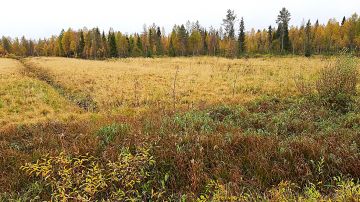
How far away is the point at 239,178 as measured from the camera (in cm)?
497

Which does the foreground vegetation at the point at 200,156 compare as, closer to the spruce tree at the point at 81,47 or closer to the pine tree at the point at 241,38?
the pine tree at the point at 241,38

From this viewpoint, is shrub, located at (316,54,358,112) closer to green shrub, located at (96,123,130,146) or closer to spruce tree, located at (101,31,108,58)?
green shrub, located at (96,123,130,146)

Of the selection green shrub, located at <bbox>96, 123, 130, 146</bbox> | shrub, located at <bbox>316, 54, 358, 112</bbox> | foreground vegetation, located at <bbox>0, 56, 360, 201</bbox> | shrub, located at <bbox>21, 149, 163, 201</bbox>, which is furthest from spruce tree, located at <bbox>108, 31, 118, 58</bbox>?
shrub, located at <bbox>21, 149, 163, 201</bbox>

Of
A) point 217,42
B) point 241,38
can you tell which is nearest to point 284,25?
point 241,38

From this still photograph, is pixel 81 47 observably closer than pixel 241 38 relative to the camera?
No

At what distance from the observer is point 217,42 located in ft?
287

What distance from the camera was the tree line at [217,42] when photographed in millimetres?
72000

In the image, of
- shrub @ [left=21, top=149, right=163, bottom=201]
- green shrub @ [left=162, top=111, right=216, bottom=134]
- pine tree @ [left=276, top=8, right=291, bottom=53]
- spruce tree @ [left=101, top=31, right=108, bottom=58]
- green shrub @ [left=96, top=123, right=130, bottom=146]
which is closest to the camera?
shrub @ [left=21, top=149, right=163, bottom=201]

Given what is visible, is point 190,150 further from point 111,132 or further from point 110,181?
point 111,132

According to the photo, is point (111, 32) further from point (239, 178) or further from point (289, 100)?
point (239, 178)

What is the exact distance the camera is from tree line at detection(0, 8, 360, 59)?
236 ft

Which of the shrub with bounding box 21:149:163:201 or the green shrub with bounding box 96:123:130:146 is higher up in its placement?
the green shrub with bounding box 96:123:130:146

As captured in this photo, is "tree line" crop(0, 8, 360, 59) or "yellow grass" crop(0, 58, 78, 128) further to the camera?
"tree line" crop(0, 8, 360, 59)

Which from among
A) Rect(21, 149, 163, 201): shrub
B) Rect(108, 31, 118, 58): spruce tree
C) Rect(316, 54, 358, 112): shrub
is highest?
Rect(108, 31, 118, 58): spruce tree
